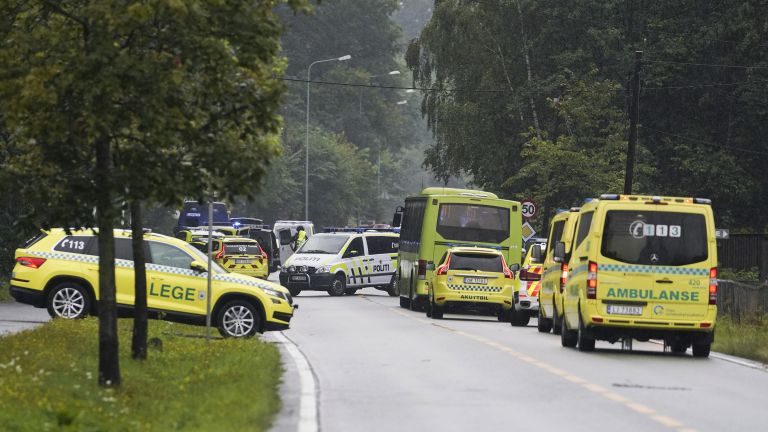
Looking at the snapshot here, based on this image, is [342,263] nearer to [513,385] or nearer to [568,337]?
[568,337]

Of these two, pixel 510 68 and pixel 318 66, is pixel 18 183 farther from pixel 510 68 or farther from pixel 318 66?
pixel 318 66

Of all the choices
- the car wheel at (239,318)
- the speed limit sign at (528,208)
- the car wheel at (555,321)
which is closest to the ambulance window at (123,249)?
the car wheel at (239,318)

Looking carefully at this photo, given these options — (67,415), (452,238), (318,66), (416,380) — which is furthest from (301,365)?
(318,66)

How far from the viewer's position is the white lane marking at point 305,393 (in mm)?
12406

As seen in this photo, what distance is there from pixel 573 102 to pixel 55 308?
93.4 feet

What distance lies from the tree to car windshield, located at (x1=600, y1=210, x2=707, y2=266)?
7656 mm

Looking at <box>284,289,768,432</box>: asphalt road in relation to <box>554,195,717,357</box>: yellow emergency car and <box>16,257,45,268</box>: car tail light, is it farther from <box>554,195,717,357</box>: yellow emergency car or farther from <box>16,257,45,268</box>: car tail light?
<box>16,257,45,268</box>: car tail light

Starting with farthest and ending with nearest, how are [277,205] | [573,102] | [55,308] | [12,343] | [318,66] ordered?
[318,66] < [277,205] < [573,102] < [55,308] < [12,343]

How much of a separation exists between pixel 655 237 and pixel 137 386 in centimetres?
912

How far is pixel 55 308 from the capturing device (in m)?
25.1

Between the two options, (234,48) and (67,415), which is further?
(234,48)

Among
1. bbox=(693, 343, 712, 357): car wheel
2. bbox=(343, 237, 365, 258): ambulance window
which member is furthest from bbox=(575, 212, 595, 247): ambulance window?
bbox=(343, 237, 365, 258): ambulance window

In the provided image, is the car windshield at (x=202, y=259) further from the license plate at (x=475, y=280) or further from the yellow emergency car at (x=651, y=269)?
the license plate at (x=475, y=280)

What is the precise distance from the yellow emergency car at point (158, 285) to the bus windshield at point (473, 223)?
12.5m
